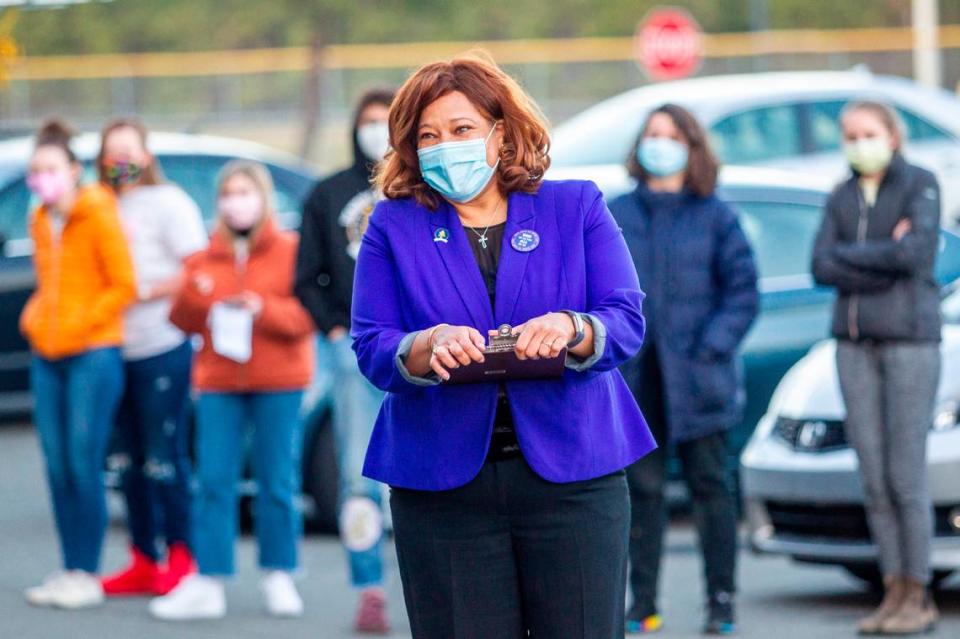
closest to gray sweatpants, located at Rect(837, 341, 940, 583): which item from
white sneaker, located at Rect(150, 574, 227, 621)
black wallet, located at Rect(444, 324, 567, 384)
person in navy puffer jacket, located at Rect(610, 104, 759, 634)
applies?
person in navy puffer jacket, located at Rect(610, 104, 759, 634)

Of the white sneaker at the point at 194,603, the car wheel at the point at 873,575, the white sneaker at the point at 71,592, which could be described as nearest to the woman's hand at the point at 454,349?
the white sneaker at the point at 194,603

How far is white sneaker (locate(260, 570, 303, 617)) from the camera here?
26.7 feet

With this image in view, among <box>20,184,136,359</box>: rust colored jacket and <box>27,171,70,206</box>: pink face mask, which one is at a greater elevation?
<box>27,171,70,206</box>: pink face mask

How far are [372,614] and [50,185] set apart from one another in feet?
7.53

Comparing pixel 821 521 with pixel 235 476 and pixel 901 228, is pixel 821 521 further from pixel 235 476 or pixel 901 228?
pixel 235 476

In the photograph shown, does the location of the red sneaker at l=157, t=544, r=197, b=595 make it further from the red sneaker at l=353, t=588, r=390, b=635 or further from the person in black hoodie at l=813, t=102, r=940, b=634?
the person in black hoodie at l=813, t=102, r=940, b=634

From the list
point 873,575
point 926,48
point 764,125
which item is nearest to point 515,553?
point 873,575

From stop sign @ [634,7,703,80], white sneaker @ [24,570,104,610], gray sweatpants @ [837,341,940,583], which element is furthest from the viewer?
stop sign @ [634,7,703,80]

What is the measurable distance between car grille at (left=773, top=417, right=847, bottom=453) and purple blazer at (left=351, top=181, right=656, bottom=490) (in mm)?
3590

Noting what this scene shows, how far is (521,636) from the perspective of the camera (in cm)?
446

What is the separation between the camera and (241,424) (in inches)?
324

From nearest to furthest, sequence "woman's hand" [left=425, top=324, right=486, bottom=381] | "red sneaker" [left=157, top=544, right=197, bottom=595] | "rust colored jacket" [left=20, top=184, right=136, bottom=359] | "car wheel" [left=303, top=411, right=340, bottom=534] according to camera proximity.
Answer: "woman's hand" [left=425, top=324, right=486, bottom=381]
"rust colored jacket" [left=20, top=184, right=136, bottom=359]
"red sneaker" [left=157, top=544, right=197, bottom=595]
"car wheel" [left=303, top=411, right=340, bottom=534]

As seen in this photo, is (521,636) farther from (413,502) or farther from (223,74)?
(223,74)

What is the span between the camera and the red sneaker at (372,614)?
7715 millimetres
